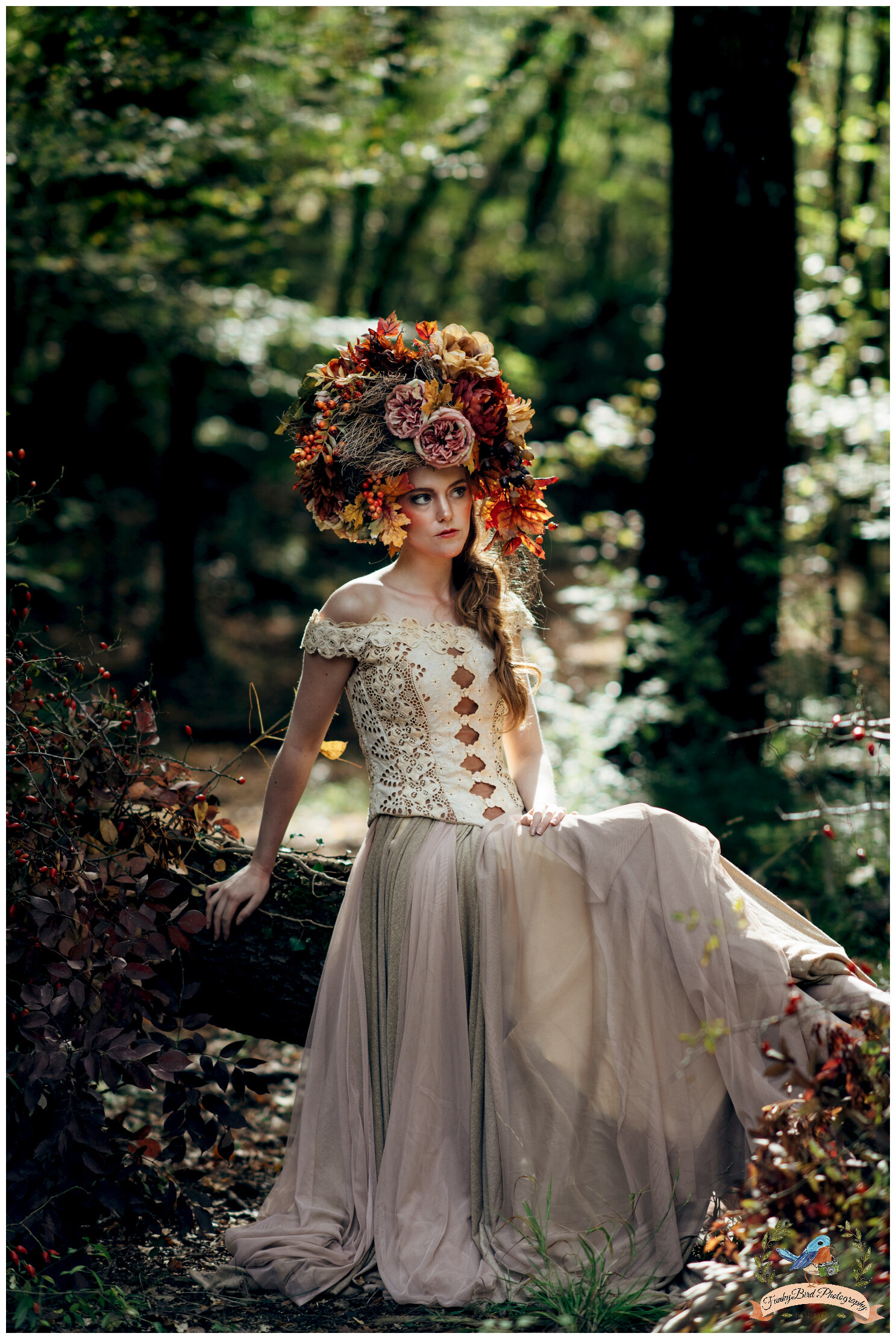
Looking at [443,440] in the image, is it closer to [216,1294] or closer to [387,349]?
[387,349]

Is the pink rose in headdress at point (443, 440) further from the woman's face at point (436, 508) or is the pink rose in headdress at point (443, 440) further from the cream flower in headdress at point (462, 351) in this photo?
the cream flower in headdress at point (462, 351)

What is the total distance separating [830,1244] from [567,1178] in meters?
0.64

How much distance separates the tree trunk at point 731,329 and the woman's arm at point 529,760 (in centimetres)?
203

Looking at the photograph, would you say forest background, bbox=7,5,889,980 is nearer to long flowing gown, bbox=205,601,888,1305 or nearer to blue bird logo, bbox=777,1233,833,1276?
long flowing gown, bbox=205,601,888,1305

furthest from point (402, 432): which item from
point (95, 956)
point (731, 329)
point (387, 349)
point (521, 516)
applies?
point (731, 329)

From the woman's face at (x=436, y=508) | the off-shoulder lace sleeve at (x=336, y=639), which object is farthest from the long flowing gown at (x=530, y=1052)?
the woman's face at (x=436, y=508)

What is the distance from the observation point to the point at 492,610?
10.1ft

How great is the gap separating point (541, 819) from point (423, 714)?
1.61ft

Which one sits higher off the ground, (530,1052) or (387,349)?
(387,349)

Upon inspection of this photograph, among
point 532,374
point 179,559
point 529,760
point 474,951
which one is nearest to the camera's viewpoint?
point 474,951

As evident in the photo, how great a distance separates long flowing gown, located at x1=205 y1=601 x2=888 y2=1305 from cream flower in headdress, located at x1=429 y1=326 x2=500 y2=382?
3.81 feet

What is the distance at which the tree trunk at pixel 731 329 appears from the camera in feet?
15.7

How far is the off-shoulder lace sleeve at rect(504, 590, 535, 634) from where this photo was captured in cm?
312

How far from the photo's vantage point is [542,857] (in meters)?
2.53
